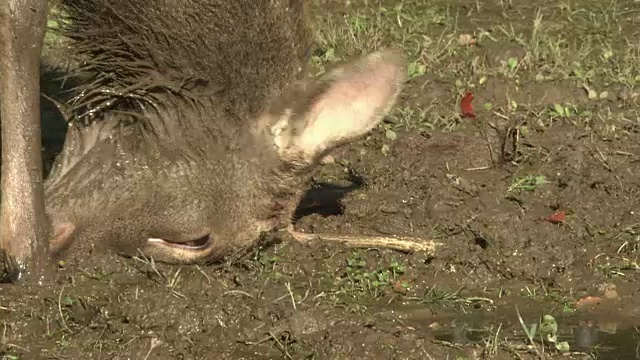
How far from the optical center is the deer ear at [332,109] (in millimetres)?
6121

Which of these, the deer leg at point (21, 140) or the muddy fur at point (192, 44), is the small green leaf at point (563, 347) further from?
the deer leg at point (21, 140)

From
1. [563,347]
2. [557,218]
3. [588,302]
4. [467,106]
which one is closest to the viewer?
[563,347]

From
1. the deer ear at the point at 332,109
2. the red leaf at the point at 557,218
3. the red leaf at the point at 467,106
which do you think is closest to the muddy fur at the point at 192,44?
the deer ear at the point at 332,109

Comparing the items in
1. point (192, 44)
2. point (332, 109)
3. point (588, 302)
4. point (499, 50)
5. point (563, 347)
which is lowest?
point (588, 302)

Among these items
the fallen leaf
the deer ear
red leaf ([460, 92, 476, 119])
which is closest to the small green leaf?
the fallen leaf

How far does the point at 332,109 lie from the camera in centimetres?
612

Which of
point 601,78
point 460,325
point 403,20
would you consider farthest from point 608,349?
point 403,20

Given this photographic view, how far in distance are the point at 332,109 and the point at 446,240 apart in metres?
1.09

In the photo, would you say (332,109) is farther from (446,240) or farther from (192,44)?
(446,240)

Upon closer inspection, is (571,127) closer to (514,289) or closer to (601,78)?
(601,78)

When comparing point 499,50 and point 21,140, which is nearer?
point 21,140

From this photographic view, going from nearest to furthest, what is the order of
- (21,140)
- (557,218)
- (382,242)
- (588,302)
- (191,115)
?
(21,140) → (191,115) → (588,302) → (382,242) → (557,218)

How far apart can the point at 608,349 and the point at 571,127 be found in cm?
222

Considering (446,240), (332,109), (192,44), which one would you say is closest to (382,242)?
(446,240)
